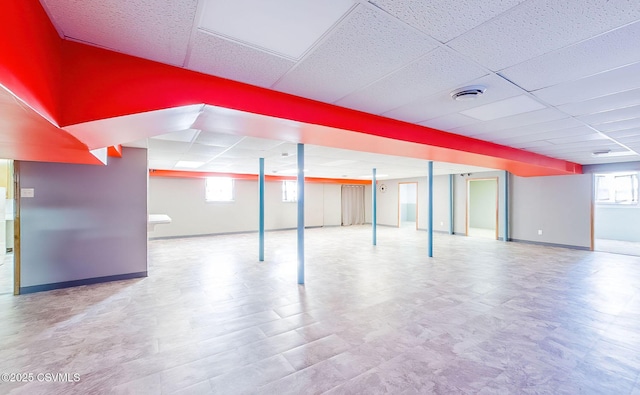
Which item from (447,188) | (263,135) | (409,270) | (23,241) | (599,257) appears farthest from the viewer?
(447,188)

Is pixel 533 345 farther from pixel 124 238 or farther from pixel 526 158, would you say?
pixel 124 238

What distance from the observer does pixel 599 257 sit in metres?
6.12

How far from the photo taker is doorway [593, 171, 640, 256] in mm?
8427

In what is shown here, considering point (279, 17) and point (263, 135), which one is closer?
point (279, 17)

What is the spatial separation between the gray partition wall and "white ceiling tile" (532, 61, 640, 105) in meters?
5.49

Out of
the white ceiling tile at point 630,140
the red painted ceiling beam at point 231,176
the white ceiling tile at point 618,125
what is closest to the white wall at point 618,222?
the white ceiling tile at point 630,140

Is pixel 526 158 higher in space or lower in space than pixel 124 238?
higher

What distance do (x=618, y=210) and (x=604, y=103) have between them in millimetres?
9520

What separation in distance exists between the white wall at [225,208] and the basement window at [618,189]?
9893 mm

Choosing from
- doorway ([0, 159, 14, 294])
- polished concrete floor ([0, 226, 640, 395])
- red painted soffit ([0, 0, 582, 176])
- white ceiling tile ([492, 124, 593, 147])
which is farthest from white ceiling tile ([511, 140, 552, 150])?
doorway ([0, 159, 14, 294])

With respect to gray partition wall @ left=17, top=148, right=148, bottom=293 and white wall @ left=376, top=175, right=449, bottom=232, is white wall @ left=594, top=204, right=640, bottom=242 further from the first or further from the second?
gray partition wall @ left=17, top=148, right=148, bottom=293

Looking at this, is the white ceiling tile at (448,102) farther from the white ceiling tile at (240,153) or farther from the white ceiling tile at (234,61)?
the white ceiling tile at (240,153)

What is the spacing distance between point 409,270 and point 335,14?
4.55 metres

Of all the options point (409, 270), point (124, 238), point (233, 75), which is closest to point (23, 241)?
point (124, 238)
